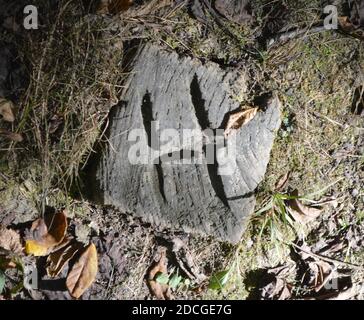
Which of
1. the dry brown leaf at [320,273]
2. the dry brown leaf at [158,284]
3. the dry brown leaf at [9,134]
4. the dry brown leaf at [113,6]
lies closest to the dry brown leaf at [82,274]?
the dry brown leaf at [158,284]

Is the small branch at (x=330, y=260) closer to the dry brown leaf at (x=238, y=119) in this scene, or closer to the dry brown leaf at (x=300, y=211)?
the dry brown leaf at (x=300, y=211)

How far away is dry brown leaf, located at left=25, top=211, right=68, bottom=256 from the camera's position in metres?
2.70

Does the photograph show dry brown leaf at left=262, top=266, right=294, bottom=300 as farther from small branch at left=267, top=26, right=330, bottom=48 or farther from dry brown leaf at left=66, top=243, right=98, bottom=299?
small branch at left=267, top=26, right=330, bottom=48

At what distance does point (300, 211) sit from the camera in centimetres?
283

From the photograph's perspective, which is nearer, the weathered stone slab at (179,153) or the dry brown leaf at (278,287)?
the weathered stone slab at (179,153)

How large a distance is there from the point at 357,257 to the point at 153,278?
56.4 inches

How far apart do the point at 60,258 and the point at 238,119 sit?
1.49 m

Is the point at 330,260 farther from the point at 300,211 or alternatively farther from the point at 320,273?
the point at 300,211

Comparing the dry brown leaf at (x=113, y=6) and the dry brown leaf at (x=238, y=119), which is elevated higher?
the dry brown leaf at (x=113, y=6)

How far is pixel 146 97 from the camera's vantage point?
266 centimetres

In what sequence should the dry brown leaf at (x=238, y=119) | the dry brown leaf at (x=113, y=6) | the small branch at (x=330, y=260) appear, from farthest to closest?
the small branch at (x=330, y=260) < the dry brown leaf at (x=113, y=6) < the dry brown leaf at (x=238, y=119)

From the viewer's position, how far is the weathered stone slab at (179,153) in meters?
2.63

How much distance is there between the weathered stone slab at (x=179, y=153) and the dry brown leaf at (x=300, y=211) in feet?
1.07
